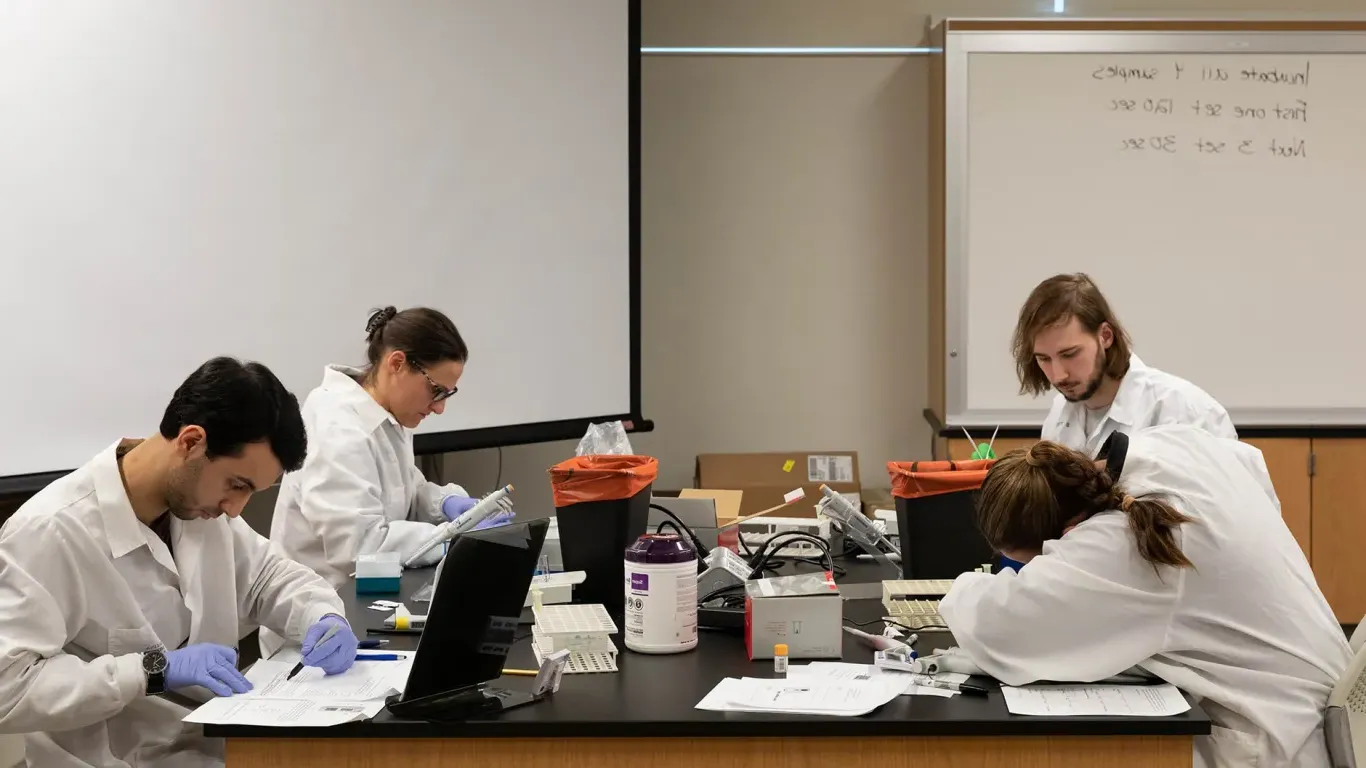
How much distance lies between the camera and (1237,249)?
152 inches

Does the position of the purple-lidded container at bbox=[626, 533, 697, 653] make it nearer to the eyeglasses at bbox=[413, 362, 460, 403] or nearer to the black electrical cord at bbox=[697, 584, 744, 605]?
the black electrical cord at bbox=[697, 584, 744, 605]

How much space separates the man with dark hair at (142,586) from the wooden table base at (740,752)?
0.60 feet

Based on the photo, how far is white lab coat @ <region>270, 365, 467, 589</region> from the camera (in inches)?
93.0

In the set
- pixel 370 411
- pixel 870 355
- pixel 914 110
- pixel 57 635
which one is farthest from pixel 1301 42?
pixel 57 635

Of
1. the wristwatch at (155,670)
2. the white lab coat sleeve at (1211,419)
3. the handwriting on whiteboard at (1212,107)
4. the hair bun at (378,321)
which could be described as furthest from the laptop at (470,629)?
the handwriting on whiteboard at (1212,107)

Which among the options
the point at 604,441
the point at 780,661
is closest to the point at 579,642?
the point at 780,661

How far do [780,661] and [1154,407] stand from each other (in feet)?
4.21

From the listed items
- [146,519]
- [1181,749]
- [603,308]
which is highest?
[603,308]

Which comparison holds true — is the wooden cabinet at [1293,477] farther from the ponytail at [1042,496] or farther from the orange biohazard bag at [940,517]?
the ponytail at [1042,496]

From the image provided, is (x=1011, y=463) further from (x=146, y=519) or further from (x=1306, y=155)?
(x=1306, y=155)

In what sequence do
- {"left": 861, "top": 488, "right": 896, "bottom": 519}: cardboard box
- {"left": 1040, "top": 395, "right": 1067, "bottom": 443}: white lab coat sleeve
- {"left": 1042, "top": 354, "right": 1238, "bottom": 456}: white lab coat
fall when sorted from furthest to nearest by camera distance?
{"left": 861, "top": 488, "right": 896, "bottom": 519}: cardboard box
{"left": 1040, "top": 395, "right": 1067, "bottom": 443}: white lab coat sleeve
{"left": 1042, "top": 354, "right": 1238, "bottom": 456}: white lab coat

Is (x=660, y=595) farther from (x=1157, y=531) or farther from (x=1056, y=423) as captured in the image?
(x=1056, y=423)

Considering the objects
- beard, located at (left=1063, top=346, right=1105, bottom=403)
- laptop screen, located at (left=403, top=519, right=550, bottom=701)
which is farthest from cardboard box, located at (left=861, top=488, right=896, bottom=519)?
laptop screen, located at (left=403, top=519, right=550, bottom=701)

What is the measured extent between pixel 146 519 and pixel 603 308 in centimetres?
234
